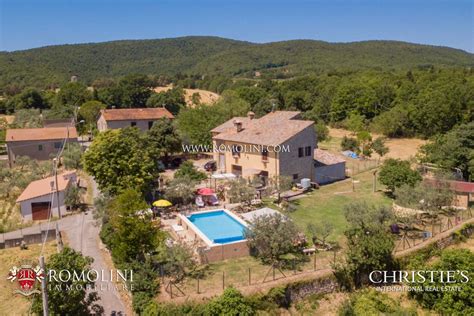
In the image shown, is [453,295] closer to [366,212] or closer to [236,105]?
[366,212]

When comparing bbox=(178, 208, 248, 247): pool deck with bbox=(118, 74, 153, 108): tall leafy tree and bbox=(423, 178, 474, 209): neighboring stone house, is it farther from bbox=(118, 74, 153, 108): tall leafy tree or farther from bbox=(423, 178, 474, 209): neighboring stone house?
bbox=(118, 74, 153, 108): tall leafy tree

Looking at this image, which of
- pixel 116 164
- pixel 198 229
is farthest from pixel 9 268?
pixel 198 229

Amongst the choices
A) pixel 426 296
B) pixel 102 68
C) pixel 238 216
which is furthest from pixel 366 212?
pixel 102 68

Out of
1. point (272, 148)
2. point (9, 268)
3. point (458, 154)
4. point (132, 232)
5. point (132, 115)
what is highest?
point (132, 115)

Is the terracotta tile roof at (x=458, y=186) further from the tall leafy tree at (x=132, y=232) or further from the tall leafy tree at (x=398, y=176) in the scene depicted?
the tall leafy tree at (x=132, y=232)

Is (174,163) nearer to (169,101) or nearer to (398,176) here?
(398,176)

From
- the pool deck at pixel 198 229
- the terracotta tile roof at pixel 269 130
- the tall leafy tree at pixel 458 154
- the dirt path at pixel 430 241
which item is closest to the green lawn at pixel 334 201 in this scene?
the dirt path at pixel 430 241

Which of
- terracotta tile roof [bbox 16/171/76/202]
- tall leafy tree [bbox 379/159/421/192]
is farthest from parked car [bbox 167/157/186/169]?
tall leafy tree [bbox 379/159/421/192]
